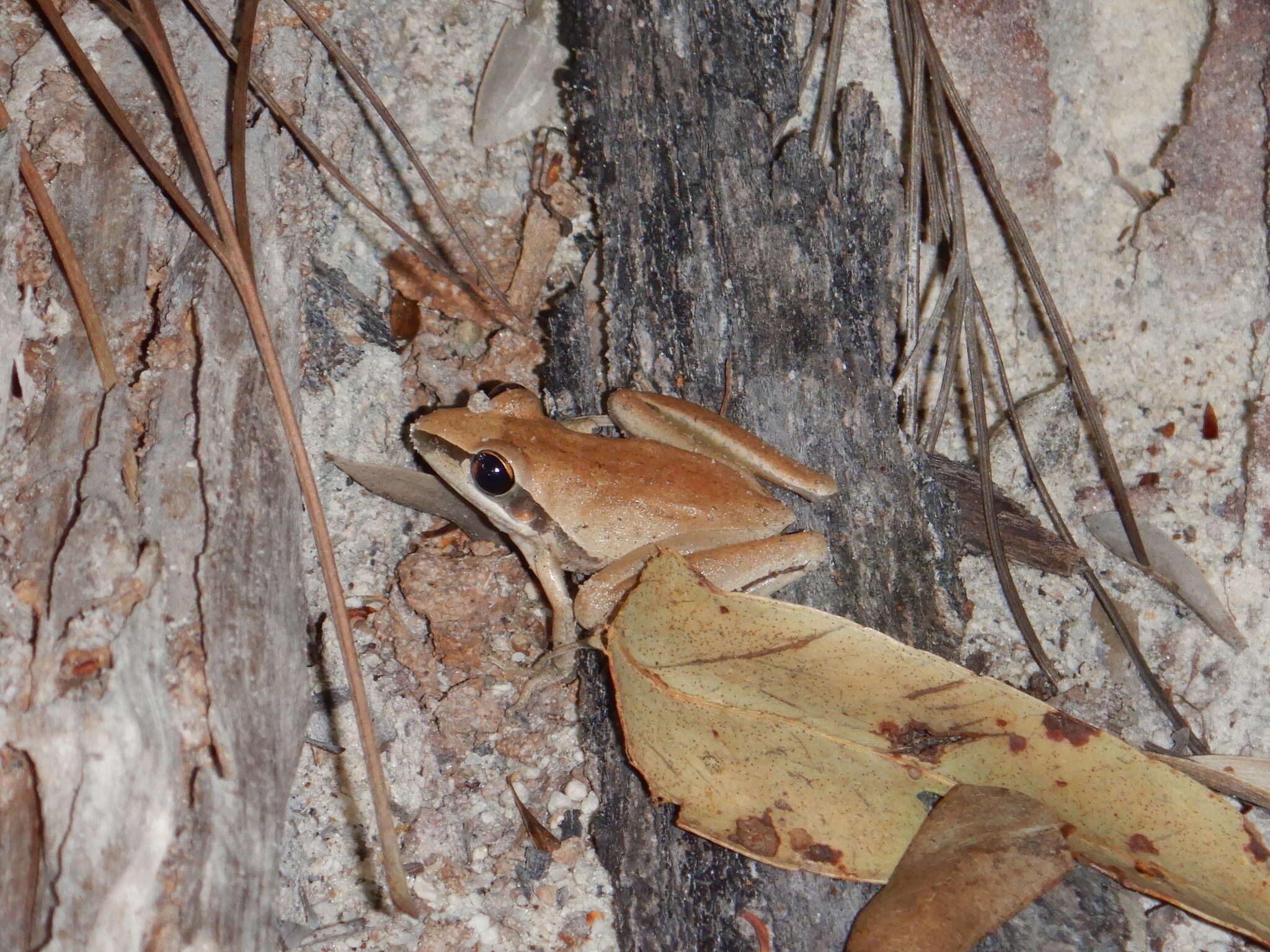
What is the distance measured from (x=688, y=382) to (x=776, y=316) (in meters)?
0.29

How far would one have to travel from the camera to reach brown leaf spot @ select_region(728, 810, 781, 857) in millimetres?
1820

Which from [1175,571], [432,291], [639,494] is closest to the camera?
[639,494]

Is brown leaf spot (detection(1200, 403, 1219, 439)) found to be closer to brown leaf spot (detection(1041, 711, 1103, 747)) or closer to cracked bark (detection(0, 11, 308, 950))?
brown leaf spot (detection(1041, 711, 1103, 747))

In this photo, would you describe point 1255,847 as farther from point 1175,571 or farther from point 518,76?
point 518,76

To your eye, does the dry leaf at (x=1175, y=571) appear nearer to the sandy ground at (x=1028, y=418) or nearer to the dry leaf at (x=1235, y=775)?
the sandy ground at (x=1028, y=418)

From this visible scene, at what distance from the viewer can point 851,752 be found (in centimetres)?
185

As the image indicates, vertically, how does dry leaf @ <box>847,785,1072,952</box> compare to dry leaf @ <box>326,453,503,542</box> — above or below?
Answer: below

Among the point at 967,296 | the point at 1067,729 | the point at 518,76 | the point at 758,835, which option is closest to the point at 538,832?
the point at 758,835

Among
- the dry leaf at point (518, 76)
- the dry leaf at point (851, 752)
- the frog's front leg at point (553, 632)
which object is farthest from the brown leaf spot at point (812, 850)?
the dry leaf at point (518, 76)

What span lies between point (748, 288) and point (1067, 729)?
4.31 feet

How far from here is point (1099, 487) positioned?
9.04ft

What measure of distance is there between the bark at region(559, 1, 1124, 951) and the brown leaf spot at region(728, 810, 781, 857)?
1.13 ft

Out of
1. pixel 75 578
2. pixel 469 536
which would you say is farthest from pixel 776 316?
pixel 75 578

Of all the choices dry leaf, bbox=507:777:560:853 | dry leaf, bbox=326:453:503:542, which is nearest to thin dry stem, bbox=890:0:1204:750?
dry leaf, bbox=326:453:503:542
